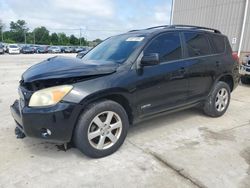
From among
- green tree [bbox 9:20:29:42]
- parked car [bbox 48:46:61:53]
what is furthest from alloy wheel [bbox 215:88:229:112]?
green tree [bbox 9:20:29:42]

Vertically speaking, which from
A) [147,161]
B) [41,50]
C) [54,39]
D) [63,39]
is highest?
[63,39]

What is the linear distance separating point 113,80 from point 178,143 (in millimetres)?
1423

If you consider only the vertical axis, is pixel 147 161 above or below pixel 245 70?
below

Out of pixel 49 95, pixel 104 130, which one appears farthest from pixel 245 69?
pixel 49 95

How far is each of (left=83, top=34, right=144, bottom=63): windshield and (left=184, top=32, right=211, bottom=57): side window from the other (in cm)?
98

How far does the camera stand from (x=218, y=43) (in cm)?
Answer: 493

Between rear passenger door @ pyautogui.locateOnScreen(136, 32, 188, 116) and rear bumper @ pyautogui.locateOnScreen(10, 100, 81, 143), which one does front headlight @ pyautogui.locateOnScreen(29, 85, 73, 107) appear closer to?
rear bumper @ pyautogui.locateOnScreen(10, 100, 81, 143)

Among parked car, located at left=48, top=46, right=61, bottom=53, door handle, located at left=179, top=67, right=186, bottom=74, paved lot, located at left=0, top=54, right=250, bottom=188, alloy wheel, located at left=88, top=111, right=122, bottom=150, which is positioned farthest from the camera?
parked car, located at left=48, top=46, right=61, bottom=53

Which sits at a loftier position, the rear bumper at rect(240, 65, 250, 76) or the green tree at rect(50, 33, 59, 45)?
the green tree at rect(50, 33, 59, 45)

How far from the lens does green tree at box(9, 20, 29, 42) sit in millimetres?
85500

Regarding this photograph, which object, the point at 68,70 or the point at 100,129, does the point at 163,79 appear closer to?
the point at 100,129

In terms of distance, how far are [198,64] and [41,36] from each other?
3447 inches

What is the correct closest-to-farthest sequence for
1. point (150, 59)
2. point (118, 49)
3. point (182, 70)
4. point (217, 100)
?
point (150, 59) < point (118, 49) < point (182, 70) < point (217, 100)

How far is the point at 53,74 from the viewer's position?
292cm
